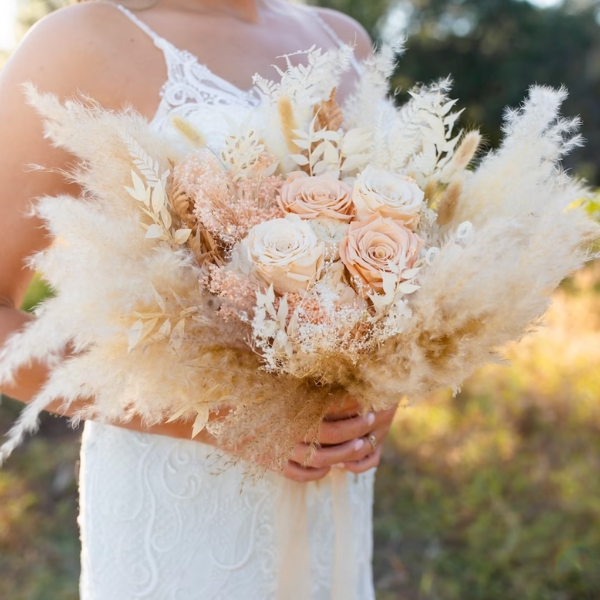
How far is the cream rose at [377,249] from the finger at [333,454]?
1.36 feet

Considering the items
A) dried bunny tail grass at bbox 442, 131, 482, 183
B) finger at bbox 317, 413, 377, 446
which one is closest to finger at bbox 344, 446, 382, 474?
finger at bbox 317, 413, 377, 446

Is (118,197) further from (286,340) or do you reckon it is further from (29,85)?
(286,340)

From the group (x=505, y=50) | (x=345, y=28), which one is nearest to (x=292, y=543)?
(x=345, y=28)

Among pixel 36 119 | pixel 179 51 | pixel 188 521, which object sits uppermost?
pixel 179 51

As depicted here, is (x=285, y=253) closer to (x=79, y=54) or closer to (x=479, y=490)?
(x=79, y=54)

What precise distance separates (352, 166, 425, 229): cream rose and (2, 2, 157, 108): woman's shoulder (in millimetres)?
709

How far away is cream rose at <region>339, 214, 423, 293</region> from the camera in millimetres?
1093

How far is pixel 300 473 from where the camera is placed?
1.40 meters

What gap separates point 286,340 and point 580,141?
69cm

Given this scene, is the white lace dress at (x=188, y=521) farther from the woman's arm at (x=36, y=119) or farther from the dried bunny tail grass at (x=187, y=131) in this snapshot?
the dried bunny tail grass at (x=187, y=131)

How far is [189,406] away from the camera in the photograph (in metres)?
1.11

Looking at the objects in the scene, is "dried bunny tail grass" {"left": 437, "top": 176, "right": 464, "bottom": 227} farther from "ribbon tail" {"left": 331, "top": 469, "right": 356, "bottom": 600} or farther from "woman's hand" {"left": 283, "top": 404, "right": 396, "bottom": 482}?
"ribbon tail" {"left": 331, "top": 469, "right": 356, "bottom": 600}

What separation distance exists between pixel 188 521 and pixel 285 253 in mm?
794

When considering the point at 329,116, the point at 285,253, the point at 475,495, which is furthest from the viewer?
the point at 475,495
